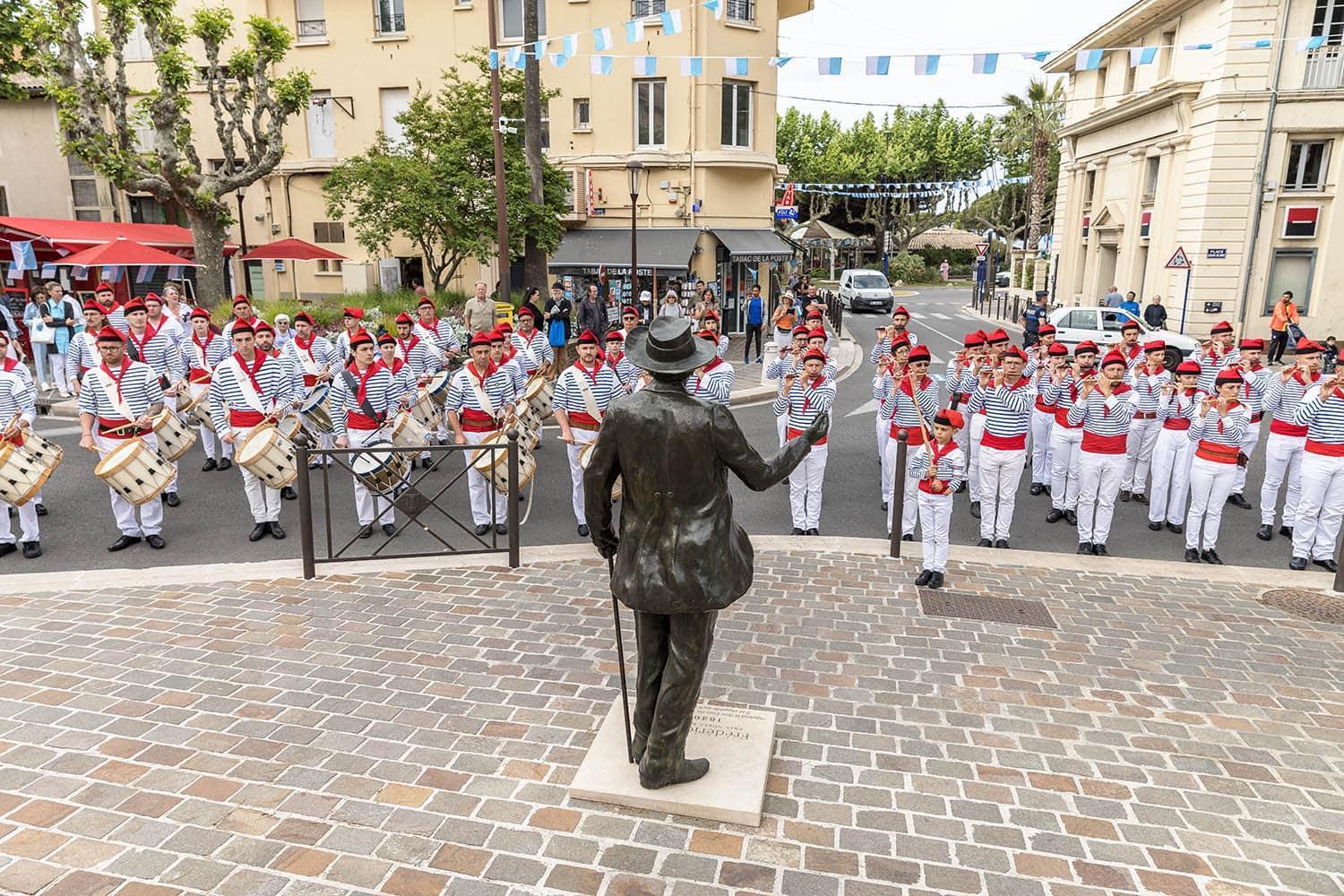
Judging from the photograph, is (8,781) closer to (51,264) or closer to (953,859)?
(953,859)

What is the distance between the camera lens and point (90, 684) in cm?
559

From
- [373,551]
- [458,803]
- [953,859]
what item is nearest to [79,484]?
[373,551]

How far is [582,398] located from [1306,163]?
25959mm

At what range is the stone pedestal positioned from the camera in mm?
4324

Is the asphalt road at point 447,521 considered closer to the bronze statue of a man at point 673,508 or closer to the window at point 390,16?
the bronze statue of a man at point 673,508

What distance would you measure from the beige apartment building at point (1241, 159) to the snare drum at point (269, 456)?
70.8 feet

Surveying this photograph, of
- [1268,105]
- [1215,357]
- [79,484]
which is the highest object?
[1268,105]

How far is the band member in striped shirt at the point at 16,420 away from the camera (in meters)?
8.17

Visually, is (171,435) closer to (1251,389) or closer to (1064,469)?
(1064,469)

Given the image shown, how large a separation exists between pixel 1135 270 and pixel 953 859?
3122 centimetres

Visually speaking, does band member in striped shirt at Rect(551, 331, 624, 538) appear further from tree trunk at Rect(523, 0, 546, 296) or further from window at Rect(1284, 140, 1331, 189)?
window at Rect(1284, 140, 1331, 189)

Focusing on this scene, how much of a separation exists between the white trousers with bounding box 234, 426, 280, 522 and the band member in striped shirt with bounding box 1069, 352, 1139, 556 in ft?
27.3

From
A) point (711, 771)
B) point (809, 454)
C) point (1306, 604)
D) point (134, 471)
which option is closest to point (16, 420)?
point (134, 471)

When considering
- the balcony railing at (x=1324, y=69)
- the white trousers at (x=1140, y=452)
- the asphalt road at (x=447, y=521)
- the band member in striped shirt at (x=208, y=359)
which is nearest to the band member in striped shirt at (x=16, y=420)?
the asphalt road at (x=447, y=521)
